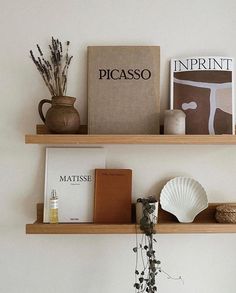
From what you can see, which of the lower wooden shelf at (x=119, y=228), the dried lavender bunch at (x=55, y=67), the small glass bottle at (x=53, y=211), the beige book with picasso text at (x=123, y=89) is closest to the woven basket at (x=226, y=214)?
the lower wooden shelf at (x=119, y=228)

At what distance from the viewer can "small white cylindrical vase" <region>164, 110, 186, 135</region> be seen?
1182mm

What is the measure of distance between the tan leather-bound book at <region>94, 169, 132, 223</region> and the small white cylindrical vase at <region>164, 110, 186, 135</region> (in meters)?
0.23

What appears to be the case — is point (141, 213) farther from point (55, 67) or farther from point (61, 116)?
point (55, 67)

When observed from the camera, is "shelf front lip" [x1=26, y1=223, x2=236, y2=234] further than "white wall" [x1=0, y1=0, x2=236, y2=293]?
No

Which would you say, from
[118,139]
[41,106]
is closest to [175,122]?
[118,139]

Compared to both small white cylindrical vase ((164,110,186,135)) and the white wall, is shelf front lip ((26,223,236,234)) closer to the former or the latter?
the white wall

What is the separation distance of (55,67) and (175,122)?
0.51m

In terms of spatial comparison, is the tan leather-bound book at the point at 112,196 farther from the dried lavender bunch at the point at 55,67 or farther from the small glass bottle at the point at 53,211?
the dried lavender bunch at the point at 55,67

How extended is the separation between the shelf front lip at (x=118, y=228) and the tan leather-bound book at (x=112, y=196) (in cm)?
7

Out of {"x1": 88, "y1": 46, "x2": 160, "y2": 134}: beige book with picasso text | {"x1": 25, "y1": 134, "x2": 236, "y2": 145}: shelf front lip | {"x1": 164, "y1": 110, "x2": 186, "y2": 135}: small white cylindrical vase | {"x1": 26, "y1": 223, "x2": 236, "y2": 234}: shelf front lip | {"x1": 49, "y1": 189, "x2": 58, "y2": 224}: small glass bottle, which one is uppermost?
{"x1": 88, "y1": 46, "x2": 160, "y2": 134}: beige book with picasso text

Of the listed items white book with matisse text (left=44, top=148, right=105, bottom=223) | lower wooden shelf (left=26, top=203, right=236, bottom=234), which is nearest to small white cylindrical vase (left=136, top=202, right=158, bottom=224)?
lower wooden shelf (left=26, top=203, right=236, bottom=234)

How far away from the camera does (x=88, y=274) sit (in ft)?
4.32

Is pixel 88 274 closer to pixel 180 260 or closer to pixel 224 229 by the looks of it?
pixel 180 260

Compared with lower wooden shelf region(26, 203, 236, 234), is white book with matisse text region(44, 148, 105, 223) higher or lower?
Result: higher
